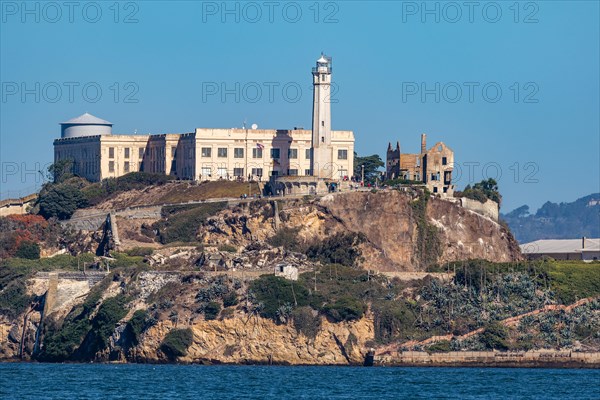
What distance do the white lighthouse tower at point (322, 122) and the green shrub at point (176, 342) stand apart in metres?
28.6

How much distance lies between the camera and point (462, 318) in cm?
11212

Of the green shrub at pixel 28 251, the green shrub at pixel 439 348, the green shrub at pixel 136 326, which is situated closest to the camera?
the green shrub at pixel 439 348

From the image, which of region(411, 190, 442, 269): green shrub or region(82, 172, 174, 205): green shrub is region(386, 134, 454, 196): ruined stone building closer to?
region(411, 190, 442, 269): green shrub

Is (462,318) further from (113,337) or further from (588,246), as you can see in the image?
(588,246)

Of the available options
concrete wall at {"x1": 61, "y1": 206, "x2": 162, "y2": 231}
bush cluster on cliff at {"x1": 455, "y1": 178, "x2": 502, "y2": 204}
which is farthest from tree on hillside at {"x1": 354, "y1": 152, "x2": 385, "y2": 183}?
concrete wall at {"x1": 61, "y1": 206, "x2": 162, "y2": 231}

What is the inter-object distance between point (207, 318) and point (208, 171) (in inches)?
1330

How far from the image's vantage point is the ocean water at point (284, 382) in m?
88.2

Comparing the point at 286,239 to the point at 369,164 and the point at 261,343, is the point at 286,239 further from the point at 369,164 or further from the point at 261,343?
the point at 369,164

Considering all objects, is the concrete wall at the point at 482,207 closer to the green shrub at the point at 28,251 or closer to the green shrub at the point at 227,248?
the green shrub at the point at 227,248

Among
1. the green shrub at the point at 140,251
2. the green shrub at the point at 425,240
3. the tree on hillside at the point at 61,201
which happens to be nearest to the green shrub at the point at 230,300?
the green shrub at the point at 140,251

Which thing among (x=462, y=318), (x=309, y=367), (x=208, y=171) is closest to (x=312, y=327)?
(x=309, y=367)

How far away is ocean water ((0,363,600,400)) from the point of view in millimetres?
88188

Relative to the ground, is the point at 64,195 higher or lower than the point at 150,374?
higher

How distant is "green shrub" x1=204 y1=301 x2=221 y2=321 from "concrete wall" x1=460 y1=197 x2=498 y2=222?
97.7ft
